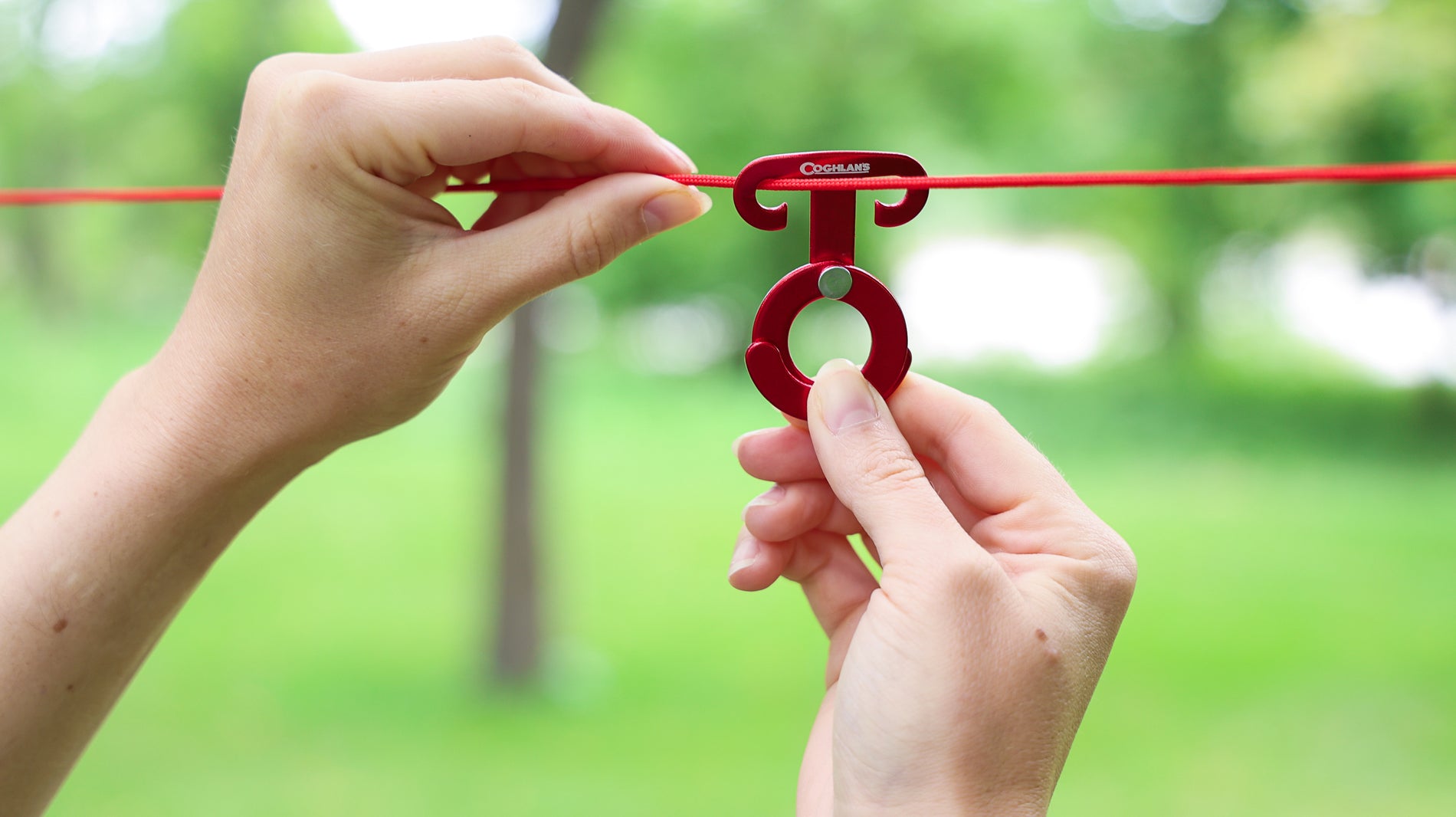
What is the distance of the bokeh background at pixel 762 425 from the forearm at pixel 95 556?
218 centimetres

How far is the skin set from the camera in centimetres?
117

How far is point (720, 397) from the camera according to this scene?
11219 mm

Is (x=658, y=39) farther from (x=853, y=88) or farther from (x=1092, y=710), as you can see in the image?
(x=1092, y=710)

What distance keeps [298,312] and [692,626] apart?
5.64 meters

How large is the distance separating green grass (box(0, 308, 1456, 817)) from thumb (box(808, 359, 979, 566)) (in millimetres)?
3860

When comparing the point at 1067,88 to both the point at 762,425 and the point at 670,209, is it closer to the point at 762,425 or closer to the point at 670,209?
the point at 762,425

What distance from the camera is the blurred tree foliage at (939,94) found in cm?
804

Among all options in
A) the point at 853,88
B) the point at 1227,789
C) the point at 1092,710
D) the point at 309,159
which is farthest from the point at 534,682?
the point at 853,88

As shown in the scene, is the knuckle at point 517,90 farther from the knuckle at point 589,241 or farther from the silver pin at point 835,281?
the silver pin at point 835,281

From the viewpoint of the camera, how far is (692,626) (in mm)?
6629

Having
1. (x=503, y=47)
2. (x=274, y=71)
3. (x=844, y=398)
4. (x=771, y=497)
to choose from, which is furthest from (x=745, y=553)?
(x=274, y=71)

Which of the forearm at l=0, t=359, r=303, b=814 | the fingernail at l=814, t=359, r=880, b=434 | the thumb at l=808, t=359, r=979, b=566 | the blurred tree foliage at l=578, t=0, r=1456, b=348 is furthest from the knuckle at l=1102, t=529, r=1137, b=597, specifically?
the blurred tree foliage at l=578, t=0, r=1456, b=348

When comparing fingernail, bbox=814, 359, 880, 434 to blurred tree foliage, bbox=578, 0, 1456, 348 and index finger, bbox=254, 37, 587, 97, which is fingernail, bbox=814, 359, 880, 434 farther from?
blurred tree foliage, bbox=578, 0, 1456, 348

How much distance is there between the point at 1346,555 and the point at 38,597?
877 cm
